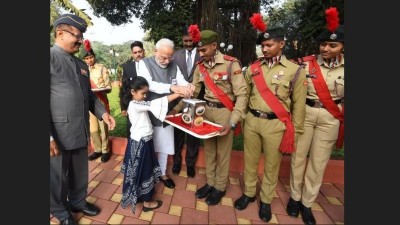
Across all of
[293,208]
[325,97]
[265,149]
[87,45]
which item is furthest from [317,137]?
[87,45]

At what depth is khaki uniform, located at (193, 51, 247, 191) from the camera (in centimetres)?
276

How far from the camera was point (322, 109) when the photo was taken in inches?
102

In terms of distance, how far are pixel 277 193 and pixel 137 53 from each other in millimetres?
3230

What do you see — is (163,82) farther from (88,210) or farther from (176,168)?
(88,210)

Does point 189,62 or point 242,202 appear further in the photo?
point 189,62

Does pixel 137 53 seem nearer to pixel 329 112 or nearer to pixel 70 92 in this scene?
pixel 70 92

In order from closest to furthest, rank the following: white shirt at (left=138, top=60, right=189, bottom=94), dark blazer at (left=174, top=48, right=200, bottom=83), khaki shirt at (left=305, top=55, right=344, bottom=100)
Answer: khaki shirt at (left=305, top=55, right=344, bottom=100)
white shirt at (left=138, top=60, right=189, bottom=94)
dark blazer at (left=174, top=48, right=200, bottom=83)

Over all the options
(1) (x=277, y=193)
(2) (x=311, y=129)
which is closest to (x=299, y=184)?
(1) (x=277, y=193)

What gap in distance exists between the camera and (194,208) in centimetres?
295

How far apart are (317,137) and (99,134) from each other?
361cm

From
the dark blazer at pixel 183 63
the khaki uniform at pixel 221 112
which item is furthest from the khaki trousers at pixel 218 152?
the dark blazer at pixel 183 63

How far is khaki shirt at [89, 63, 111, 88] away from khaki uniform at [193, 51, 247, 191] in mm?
2018

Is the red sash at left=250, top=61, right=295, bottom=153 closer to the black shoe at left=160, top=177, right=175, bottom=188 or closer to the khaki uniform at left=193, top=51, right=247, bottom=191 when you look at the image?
the khaki uniform at left=193, top=51, right=247, bottom=191

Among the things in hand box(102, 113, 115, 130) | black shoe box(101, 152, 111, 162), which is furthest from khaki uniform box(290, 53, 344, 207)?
black shoe box(101, 152, 111, 162)
